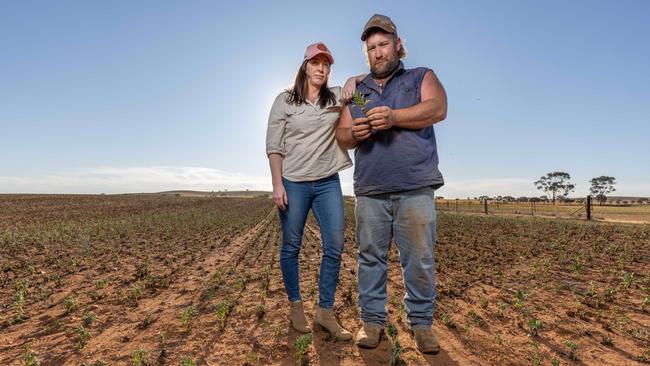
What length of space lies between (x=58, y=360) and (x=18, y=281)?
14.9 feet

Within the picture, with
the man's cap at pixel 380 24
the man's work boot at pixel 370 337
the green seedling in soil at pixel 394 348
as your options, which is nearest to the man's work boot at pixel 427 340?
the green seedling in soil at pixel 394 348

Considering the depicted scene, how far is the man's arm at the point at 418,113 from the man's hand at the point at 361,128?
0.26ft

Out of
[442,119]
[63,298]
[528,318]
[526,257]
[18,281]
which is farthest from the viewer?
[526,257]

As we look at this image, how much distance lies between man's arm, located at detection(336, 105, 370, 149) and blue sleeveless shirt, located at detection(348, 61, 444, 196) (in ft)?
0.24

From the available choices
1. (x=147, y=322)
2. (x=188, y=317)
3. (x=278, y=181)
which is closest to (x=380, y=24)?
(x=278, y=181)

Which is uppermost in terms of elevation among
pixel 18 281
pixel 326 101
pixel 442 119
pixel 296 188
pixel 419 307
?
pixel 326 101

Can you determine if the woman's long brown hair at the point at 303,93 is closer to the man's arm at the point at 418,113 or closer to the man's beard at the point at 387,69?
the man's beard at the point at 387,69

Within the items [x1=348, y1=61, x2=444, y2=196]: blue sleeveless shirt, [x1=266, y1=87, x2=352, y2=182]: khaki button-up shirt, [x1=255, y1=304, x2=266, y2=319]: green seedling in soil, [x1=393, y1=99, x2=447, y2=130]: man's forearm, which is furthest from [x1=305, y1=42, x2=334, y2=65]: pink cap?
[x1=255, y1=304, x2=266, y2=319]: green seedling in soil

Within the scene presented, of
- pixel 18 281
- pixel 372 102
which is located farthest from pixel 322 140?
pixel 18 281

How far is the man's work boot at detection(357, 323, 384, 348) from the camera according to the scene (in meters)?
3.05

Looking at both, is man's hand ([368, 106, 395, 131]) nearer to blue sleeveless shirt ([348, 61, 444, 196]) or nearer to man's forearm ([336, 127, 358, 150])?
blue sleeveless shirt ([348, 61, 444, 196])

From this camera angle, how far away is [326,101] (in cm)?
318

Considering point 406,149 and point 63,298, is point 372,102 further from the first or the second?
point 63,298

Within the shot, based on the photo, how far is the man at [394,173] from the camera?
9.14 feet
